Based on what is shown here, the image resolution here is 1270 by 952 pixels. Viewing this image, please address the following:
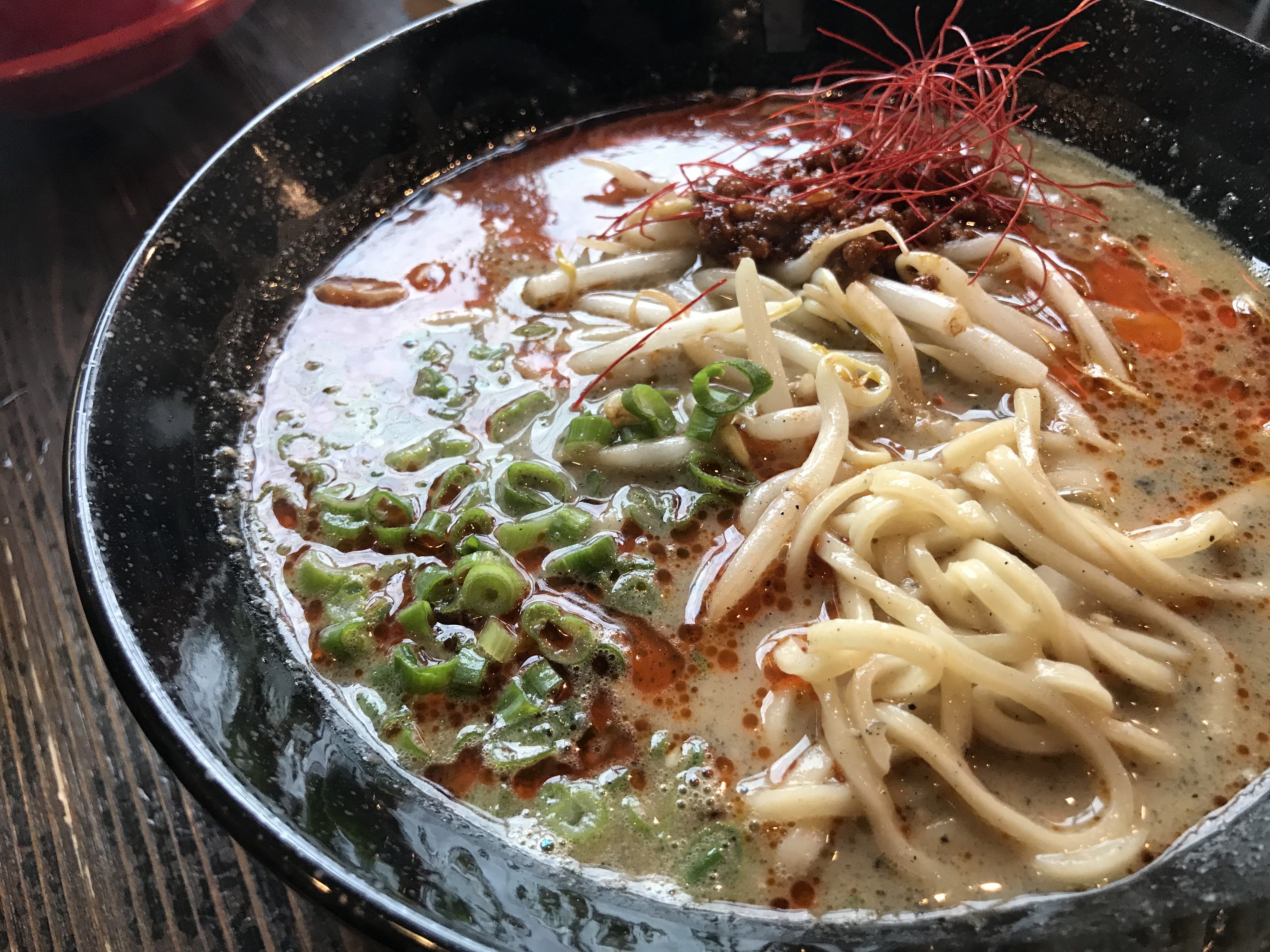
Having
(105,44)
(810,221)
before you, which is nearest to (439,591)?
(810,221)

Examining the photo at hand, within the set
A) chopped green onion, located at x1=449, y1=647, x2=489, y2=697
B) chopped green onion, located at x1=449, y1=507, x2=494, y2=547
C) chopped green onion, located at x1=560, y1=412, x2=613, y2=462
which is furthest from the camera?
chopped green onion, located at x1=560, y1=412, x2=613, y2=462

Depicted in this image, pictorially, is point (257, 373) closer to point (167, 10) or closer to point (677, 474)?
point (677, 474)

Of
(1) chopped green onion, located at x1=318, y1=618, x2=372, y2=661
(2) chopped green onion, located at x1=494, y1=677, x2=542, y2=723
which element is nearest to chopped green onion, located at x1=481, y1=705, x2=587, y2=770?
(2) chopped green onion, located at x1=494, y1=677, x2=542, y2=723

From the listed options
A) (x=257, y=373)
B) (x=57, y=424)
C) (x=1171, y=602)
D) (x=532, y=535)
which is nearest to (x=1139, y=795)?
(x=1171, y=602)

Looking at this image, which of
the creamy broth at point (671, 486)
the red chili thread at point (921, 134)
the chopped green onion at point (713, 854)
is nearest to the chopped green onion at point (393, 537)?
the creamy broth at point (671, 486)

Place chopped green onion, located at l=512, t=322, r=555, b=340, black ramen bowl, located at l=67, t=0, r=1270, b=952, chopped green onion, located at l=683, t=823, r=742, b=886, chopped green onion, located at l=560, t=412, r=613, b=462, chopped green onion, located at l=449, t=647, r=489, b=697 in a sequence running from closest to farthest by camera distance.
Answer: black ramen bowl, located at l=67, t=0, r=1270, b=952, chopped green onion, located at l=683, t=823, r=742, b=886, chopped green onion, located at l=449, t=647, r=489, b=697, chopped green onion, located at l=560, t=412, r=613, b=462, chopped green onion, located at l=512, t=322, r=555, b=340

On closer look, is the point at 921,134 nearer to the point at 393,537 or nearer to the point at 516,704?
the point at 393,537

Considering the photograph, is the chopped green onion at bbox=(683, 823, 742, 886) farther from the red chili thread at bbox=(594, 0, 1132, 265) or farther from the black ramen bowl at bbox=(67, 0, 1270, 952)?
the red chili thread at bbox=(594, 0, 1132, 265)
